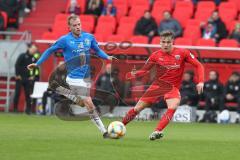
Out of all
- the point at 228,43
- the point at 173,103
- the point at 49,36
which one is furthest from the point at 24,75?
the point at 173,103

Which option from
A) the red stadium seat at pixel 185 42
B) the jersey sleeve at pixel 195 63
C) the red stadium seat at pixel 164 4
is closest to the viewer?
the jersey sleeve at pixel 195 63

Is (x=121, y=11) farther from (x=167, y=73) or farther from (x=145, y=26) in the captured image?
(x=167, y=73)

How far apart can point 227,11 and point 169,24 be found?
2.15m

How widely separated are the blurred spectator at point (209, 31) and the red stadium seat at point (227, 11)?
3.36 feet

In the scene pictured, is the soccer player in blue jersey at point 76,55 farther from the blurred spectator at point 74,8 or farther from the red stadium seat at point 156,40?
the blurred spectator at point 74,8

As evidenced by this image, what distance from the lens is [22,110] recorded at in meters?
27.7

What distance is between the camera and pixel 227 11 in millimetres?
27156

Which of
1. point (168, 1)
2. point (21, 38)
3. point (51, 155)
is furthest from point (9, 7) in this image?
point (51, 155)

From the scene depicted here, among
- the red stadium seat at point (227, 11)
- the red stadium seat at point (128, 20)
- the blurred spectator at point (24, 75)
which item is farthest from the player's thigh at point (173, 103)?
the red stadium seat at point (128, 20)

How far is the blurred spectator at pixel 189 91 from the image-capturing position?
24.7 metres

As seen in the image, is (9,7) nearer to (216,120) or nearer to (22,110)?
(22,110)

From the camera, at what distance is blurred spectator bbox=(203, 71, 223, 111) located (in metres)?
24.7

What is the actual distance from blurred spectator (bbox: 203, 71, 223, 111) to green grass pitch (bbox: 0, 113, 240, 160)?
3312 millimetres

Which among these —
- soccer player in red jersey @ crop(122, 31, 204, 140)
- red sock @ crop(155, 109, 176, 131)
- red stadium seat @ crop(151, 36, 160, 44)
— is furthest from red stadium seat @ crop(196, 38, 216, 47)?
red sock @ crop(155, 109, 176, 131)
